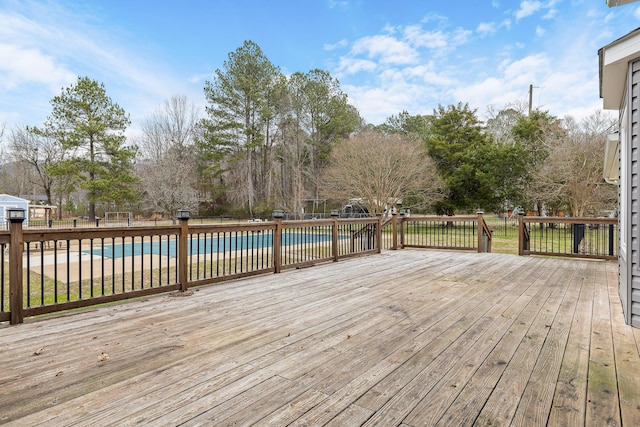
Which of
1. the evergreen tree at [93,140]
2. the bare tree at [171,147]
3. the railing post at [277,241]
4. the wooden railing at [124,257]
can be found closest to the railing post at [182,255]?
the wooden railing at [124,257]

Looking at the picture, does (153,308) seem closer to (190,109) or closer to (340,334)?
(340,334)

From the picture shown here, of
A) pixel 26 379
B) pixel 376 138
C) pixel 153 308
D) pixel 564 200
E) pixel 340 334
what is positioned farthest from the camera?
pixel 376 138

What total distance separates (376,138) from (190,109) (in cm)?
1362

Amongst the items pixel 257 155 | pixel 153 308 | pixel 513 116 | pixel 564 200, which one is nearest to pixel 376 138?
pixel 564 200

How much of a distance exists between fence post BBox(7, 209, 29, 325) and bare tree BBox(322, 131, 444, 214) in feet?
48.7

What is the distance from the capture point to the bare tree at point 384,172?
54.2 ft

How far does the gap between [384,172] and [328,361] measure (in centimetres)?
1507

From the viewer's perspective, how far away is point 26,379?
1804 millimetres

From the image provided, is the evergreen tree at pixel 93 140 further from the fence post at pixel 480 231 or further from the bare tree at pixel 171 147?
the fence post at pixel 480 231

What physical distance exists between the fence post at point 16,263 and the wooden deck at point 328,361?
134mm

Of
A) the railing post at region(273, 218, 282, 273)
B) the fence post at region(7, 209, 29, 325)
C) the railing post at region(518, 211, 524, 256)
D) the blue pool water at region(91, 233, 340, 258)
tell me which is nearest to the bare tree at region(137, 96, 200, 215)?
the blue pool water at region(91, 233, 340, 258)

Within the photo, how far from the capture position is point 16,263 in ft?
8.71

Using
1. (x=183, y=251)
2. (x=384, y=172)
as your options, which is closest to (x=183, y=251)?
(x=183, y=251)

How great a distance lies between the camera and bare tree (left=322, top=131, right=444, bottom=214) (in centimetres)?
1653
